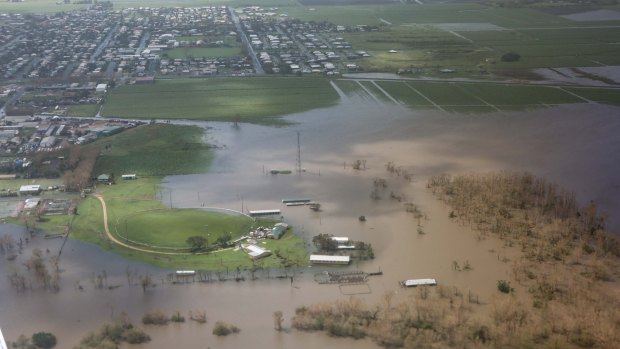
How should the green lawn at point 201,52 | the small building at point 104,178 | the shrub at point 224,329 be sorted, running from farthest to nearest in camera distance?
the green lawn at point 201,52 < the small building at point 104,178 < the shrub at point 224,329

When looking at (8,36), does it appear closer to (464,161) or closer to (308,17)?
(308,17)

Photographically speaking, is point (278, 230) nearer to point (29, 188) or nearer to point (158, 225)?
point (158, 225)

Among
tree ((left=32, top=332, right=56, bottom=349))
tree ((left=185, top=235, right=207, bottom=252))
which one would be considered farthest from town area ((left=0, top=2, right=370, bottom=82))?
tree ((left=32, top=332, right=56, bottom=349))

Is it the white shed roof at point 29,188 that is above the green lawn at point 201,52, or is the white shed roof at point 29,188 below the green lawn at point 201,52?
below

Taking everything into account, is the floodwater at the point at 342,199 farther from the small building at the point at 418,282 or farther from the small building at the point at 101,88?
the small building at the point at 101,88

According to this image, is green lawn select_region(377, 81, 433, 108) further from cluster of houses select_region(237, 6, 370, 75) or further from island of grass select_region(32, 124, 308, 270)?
island of grass select_region(32, 124, 308, 270)

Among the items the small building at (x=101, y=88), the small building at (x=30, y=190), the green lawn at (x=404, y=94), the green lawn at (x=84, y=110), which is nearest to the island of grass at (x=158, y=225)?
the small building at (x=30, y=190)

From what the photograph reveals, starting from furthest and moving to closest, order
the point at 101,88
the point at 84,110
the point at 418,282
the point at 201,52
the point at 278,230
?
1. the point at 201,52
2. the point at 101,88
3. the point at 84,110
4. the point at 278,230
5. the point at 418,282

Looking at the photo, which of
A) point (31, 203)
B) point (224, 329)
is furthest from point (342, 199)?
point (31, 203)
